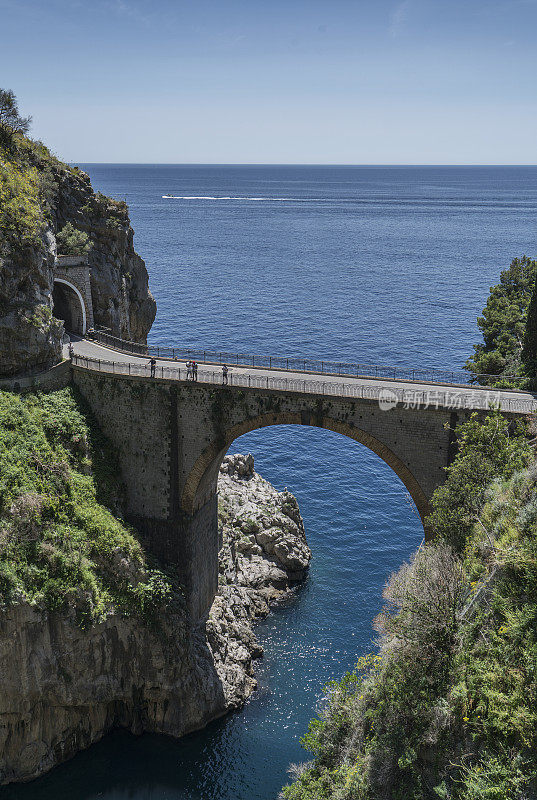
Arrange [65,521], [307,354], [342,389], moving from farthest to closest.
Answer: [307,354]
[342,389]
[65,521]

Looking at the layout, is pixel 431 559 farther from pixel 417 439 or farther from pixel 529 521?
pixel 417 439

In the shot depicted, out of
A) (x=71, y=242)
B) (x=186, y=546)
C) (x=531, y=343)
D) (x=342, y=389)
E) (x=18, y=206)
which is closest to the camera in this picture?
(x=342, y=389)

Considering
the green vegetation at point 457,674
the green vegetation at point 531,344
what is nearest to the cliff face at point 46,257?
the green vegetation at point 457,674

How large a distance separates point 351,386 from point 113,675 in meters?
21.5

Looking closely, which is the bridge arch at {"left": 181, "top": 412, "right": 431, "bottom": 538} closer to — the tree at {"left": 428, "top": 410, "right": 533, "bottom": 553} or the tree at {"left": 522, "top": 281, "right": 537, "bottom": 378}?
the tree at {"left": 428, "top": 410, "right": 533, "bottom": 553}

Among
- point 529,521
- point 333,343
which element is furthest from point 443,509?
point 333,343

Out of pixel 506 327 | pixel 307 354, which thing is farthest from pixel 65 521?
pixel 307 354

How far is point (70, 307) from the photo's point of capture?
177ft

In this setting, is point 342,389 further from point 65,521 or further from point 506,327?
point 506,327

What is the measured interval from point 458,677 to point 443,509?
10.1 m

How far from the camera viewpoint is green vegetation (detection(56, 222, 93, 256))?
52.4 meters

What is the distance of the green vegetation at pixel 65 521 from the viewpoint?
36938mm

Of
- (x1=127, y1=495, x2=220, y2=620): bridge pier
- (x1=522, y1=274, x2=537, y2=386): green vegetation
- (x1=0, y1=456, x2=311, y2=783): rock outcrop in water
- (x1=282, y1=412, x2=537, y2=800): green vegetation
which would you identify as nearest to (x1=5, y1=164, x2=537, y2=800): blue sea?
(x1=0, y1=456, x2=311, y2=783): rock outcrop in water

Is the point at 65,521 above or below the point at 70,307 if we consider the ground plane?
below
